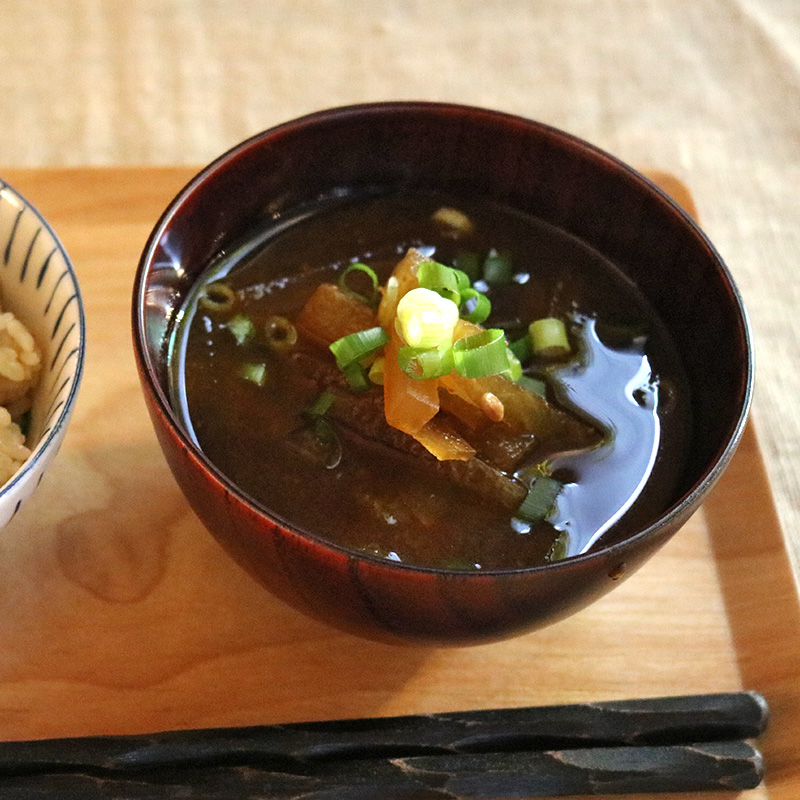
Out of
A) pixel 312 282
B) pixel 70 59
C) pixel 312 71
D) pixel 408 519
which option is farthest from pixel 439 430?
pixel 70 59

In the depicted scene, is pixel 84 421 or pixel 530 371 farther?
pixel 84 421

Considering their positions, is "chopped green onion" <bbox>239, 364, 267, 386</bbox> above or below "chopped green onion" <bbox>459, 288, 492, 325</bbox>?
below

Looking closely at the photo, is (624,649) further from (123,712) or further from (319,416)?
(123,712)

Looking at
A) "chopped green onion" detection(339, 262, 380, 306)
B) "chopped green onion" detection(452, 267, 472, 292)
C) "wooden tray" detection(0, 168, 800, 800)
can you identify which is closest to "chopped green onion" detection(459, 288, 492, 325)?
"chopped green onion" detection(452, 267, 472, 292)

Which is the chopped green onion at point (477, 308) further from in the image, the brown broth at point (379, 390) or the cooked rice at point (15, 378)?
the cooked rice at point (15, 378)

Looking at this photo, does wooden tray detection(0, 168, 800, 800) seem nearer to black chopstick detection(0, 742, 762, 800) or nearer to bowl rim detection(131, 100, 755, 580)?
black chopstick detection(0, 742, 762, 800)

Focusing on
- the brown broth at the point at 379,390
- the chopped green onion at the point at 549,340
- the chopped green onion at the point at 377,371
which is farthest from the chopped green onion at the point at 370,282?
the chopped green onion at the point at 549,340
